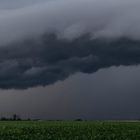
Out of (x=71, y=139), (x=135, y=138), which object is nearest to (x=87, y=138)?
(x=71, y=139)

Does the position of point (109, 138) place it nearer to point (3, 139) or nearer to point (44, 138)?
point (44, 138)

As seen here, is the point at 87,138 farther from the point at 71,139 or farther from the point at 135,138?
the point at 135,138

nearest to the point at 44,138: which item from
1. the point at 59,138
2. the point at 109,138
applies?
the point at 59,138

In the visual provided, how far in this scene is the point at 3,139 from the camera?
43.9 m

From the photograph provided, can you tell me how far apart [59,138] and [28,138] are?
276 centimetres

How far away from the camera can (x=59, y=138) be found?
145 ft

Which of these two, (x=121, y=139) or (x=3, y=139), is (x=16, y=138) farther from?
(x=121, y=139)

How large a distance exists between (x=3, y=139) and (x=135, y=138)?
39.1 feet

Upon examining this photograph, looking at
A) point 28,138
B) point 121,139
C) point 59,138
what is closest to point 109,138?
point 121,139

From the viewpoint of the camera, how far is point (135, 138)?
45.3 meters

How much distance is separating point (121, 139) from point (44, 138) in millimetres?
6785

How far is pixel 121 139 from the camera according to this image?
43594mm

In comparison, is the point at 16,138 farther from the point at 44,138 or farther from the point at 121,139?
the point at 121,139

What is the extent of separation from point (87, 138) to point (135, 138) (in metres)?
4.75
